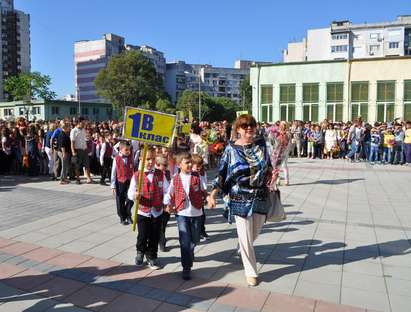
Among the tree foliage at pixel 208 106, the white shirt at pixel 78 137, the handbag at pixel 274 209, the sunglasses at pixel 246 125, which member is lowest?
the handbag at pixel 274 209

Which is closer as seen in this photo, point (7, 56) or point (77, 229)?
point (77, 229)

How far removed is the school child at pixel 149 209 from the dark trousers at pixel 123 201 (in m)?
1.94

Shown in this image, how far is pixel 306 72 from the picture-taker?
117ft

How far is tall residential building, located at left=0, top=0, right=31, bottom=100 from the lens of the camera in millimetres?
120438

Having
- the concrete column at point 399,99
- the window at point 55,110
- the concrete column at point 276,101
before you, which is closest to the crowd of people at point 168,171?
the concrete column at point 276,101

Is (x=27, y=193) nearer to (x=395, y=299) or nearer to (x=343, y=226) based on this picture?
(x=343, y=226)

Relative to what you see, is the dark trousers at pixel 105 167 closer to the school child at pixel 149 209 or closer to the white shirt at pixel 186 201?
the school child at pixel 149 209

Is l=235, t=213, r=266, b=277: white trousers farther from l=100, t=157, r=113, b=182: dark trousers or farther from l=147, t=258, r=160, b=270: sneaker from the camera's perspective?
l=100, t=157, r=113, b=182: dark trousers

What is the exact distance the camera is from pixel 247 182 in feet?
15.1

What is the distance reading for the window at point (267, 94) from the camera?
3675 cm

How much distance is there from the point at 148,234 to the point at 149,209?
0.34 m

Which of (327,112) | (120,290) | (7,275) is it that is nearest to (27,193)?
(7,275)

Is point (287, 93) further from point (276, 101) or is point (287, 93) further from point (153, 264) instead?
point (153, 264)

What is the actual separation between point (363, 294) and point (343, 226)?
9.52 ft
